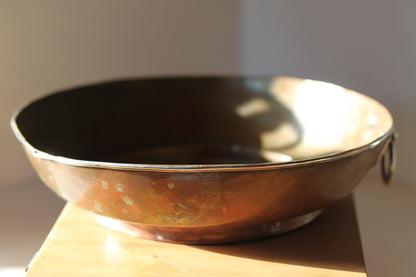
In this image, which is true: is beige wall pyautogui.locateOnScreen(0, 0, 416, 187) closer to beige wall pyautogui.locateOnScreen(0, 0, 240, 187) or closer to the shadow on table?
beige wall pyautogui.locateOnScreen(0, 0, 240, 187)

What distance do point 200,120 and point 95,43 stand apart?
0.41m

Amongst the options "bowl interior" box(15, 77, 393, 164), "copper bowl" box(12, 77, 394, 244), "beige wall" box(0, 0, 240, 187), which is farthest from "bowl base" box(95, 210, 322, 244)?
"beige wall" box(0, 0, 240, 187)

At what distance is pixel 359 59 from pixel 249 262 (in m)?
0.89

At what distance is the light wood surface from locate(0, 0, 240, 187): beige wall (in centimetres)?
64

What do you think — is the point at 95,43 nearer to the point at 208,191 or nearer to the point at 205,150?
the point at 205,150

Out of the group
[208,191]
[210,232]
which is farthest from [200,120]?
[208,191]

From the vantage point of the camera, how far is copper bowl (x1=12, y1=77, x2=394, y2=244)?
72cm

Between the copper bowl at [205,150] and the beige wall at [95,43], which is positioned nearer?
the copper bowl at [205,150]

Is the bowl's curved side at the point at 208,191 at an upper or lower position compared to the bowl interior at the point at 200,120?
upper

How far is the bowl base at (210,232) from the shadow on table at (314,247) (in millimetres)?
11

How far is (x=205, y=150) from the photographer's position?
1276 mm

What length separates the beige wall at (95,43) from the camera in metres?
1.43

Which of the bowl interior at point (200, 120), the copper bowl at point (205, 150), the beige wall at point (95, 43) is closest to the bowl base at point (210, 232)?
the copper bowl at point (205, 150)

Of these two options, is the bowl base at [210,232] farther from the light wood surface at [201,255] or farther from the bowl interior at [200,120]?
the bowl interior at [200,120]
